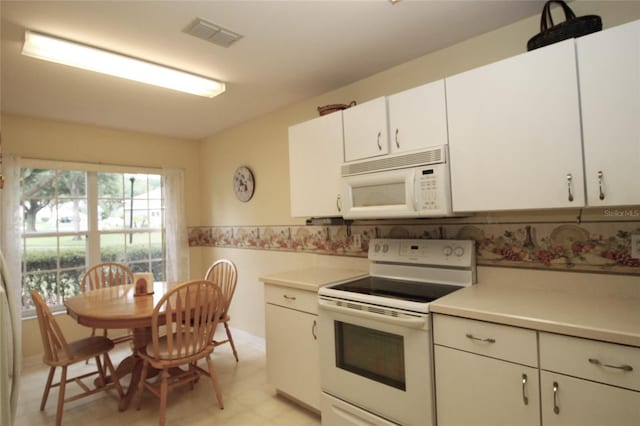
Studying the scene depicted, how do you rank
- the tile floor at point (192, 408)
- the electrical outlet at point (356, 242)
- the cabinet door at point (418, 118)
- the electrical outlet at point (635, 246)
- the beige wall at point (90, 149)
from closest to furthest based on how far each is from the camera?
1. the electrical outlet at point (635, 246)
2. the cabinet door at point (418, 118)
3. the tile floor at point (192, 408)
4. the electrical outlet at point (356, 242)
5. the beige wall at point (90, 149)

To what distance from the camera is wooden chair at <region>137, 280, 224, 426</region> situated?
2.17 metres

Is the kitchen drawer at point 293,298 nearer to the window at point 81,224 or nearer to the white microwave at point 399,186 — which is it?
the white microwave at point 399,186

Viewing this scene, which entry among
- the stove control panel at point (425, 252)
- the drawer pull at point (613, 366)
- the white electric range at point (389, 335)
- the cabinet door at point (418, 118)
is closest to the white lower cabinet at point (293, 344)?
the white electric range at point (389, 335)

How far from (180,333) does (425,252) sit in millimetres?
A: 1650

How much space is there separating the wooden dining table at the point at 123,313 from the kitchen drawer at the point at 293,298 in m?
0.80

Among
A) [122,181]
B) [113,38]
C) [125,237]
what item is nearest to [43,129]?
[122,181]

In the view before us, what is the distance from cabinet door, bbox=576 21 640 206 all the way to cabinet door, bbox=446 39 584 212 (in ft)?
0.13

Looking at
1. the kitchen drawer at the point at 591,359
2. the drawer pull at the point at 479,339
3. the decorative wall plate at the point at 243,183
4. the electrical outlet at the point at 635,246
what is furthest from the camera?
the decorative wall plate at the point at 243,183

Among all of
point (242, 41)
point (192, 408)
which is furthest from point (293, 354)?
point (242, 41)

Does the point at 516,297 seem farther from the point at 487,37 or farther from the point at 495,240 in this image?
the point at 487,37

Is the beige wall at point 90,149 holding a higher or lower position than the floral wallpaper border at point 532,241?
higher

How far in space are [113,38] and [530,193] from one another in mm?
2346

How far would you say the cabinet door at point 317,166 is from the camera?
2.35 m

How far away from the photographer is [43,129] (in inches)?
131
